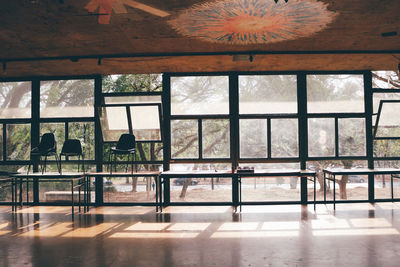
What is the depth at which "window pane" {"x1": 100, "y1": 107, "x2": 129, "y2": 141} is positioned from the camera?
23.6 ft

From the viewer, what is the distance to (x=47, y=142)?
684cm

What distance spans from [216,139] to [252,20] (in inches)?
135

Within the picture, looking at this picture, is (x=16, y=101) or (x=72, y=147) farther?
(x=16, y=101)

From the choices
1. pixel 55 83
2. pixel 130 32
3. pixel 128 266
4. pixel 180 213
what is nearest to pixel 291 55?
pixel 130 32

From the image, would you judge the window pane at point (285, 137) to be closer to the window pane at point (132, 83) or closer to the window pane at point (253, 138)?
the window pane at point (253, 138)

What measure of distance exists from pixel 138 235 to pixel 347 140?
17.2 ft

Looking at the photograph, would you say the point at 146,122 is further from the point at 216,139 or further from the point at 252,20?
the point at 252,20

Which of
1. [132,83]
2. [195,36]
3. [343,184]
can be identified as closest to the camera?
[195,36]

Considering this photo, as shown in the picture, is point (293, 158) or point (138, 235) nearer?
point (138, 235)

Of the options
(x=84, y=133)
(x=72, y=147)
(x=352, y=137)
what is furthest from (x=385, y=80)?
(x=72, y=147)

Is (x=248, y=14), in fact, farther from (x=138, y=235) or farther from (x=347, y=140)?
(x=347, y=140)

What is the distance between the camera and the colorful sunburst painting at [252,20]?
12.3 feet

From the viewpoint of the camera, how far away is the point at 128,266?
11.2 ft

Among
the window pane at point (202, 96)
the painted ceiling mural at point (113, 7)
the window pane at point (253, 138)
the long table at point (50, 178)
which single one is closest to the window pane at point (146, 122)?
the window pane at point (202, 96)
